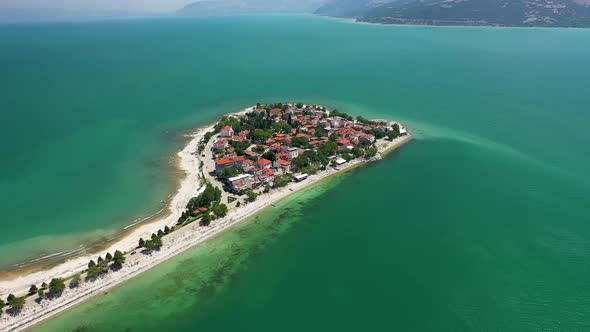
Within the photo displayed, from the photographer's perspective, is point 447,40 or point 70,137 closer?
point 70,137

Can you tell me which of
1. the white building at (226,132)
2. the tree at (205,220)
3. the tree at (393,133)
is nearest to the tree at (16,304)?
the tree at (205,220)

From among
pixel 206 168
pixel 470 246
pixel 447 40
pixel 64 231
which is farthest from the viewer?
pixel 447 40

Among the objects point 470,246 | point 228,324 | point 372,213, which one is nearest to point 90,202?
point 228,324

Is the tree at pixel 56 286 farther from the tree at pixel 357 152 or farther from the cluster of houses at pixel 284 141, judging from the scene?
the tree at pixel 357 152

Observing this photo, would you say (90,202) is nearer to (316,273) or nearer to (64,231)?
(64,231)

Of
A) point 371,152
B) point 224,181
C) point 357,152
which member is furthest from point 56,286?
point 371,152

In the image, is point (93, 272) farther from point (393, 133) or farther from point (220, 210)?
point (393, 133)
